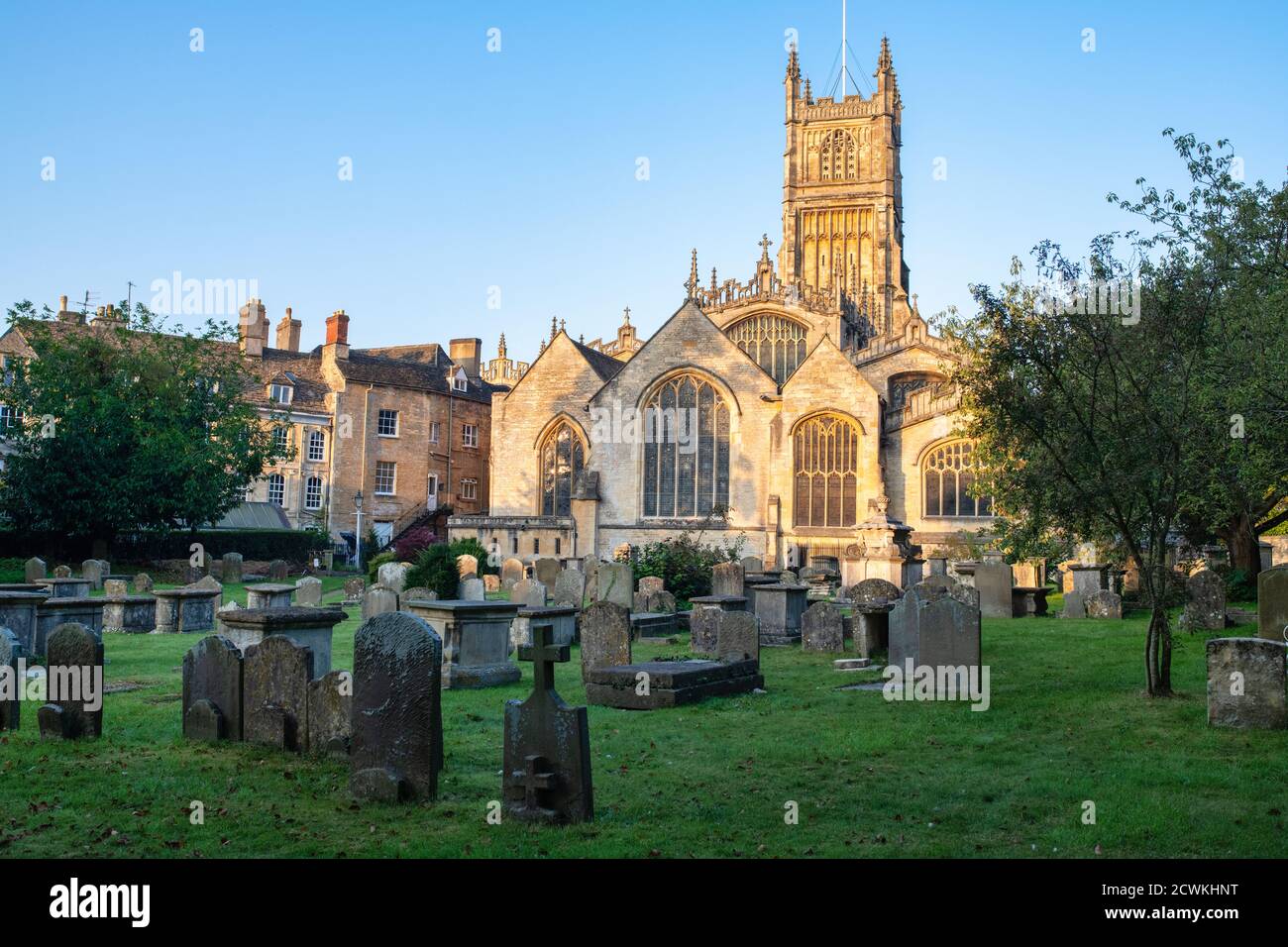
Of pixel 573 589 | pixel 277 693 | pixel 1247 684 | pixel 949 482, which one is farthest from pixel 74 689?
pixel 949 482

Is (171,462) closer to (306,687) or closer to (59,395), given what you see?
(59,395)

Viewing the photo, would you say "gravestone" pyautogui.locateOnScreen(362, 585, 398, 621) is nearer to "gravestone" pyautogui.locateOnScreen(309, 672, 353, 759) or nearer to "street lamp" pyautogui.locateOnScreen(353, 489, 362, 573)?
"gravestone" pyautogui.locateOnScreen(309, 672, 353, 759)

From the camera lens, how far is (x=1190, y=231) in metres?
18.5

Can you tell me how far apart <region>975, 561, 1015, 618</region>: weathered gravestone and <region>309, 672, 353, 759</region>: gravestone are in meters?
17.1

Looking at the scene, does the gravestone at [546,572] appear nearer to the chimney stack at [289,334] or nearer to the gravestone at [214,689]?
the gravestone at [214,689]

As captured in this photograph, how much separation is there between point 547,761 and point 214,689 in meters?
4.41

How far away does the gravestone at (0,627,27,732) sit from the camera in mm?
10227

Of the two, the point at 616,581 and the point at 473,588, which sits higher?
the point at 616,581

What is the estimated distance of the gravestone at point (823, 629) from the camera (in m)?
17.7

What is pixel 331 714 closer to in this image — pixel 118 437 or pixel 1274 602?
pixel 1274 602

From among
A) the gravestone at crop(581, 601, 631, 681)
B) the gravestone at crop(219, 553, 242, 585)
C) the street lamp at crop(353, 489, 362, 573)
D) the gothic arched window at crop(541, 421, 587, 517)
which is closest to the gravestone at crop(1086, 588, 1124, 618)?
the gravestone at crop(581, 601, 631, 681)

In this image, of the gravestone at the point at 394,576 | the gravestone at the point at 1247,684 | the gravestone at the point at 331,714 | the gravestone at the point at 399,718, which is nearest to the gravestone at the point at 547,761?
the gravestone at the point at 399,718

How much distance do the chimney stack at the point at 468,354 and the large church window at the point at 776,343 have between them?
16353 mm

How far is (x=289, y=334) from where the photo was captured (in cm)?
5812
